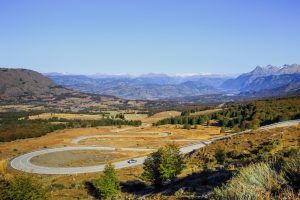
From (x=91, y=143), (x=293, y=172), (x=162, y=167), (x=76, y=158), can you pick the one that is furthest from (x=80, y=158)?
(x=293, y=172)

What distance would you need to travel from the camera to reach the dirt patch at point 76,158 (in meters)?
83.2

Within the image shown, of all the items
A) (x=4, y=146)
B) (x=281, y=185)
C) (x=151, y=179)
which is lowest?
(x=4, y=146)

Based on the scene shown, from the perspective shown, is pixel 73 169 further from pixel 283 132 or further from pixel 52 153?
pixel 283 132

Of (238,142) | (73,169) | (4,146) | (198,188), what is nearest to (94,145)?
(4,146)

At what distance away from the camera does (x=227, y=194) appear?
1027 centimetres

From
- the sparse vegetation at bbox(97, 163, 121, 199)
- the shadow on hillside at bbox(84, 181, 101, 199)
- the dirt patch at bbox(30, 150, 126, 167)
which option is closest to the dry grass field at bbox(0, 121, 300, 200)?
the dirt patch at bbox(30, 150, 126, 167)

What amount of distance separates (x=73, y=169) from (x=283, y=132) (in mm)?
41764

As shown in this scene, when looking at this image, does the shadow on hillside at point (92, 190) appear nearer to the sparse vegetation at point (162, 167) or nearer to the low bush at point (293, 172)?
the sparse vegetation at point (162, 167)

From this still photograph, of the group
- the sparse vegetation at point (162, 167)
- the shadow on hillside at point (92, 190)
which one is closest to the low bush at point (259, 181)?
the sparse vegetation at point (162, 167)

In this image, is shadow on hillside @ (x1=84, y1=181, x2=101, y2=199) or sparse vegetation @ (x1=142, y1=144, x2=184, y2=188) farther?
shadow on hillside @ (x1=84, y1=181, x2=101, y2=199)

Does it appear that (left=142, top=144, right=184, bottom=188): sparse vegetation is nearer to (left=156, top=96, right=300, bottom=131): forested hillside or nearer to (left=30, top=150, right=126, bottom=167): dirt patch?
(left=30, top=150, right=126, bottom=167): dirt patch

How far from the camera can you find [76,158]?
91562 millimetres

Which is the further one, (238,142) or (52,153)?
(52,153)

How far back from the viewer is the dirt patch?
83.2 m
